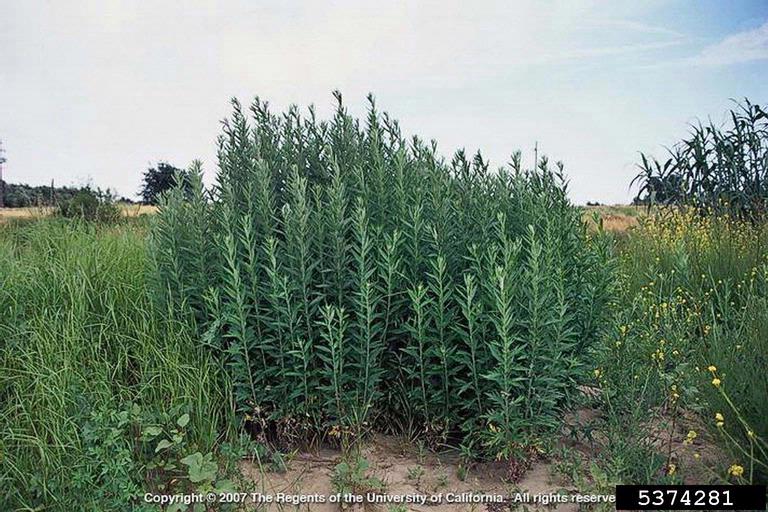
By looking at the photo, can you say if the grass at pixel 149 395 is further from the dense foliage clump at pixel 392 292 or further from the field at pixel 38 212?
the field at pixel 38 212

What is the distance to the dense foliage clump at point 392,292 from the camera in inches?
145

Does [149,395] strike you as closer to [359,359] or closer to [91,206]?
[359,359]

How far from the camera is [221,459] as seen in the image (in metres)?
3.80

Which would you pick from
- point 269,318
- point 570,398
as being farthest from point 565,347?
point 269,318

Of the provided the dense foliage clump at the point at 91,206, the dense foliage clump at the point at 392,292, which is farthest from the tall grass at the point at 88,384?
the dense foliage clump at the point at 91,206

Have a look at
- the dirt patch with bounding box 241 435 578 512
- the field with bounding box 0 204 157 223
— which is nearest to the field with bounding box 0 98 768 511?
the dirt patch with bounding box 241 435 578 512

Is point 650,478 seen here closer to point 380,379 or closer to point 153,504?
point 380,379

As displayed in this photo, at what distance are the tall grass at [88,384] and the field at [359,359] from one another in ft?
0.07

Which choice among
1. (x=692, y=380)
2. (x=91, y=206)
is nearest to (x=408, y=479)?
(x=692, y=380)

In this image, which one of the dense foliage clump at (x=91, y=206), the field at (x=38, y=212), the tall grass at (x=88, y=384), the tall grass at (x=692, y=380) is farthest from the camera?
the dense foliage clump at (x=91, y=206)

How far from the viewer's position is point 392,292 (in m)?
3.93

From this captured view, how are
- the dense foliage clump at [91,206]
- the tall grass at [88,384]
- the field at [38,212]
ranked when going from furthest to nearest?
the dense foliage clump at [91,206] → the field at [38,212] → the tall grass at [88,384]

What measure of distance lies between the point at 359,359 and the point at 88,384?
1.55 metres

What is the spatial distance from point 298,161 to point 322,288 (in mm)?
994
